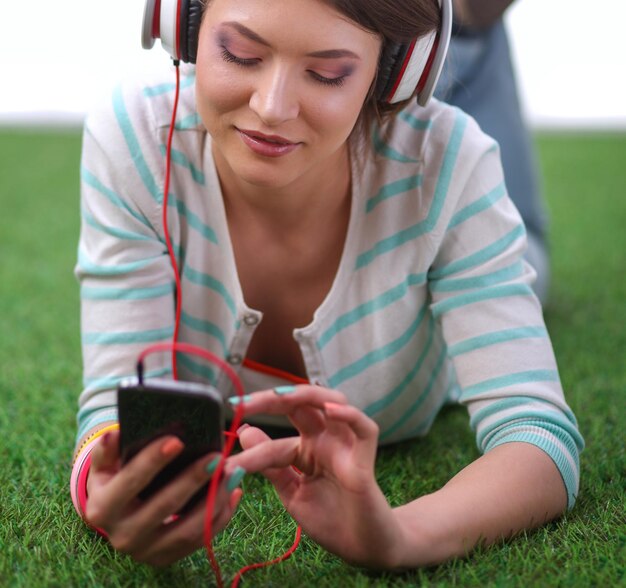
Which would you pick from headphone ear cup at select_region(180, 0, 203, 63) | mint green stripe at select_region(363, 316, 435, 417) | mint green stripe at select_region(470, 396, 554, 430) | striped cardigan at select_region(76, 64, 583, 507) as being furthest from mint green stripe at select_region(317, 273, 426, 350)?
headphone ear cup at select_region(180, 0, 203, 63)

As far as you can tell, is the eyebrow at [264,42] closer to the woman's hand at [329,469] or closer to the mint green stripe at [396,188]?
the mint green stripe at [396,188]

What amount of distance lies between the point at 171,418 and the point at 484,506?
1.28 feet

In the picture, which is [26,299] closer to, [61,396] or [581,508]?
[61,396]

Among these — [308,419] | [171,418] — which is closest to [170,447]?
[171,418]

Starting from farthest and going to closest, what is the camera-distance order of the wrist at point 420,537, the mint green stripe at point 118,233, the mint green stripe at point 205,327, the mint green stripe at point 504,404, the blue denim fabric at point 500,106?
the blue denim fabric at point 500,106 < the mint green stripe at point 205,327 < the mint green stripe at point 118,233 < the mint green stripe at point 504,404 < the wrist at point 420,537

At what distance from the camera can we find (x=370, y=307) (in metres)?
1.30

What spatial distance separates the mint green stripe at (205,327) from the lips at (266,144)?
15.2 inches

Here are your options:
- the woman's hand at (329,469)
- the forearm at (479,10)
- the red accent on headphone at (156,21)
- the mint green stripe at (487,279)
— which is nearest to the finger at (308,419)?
the woman's hand at (329,469)

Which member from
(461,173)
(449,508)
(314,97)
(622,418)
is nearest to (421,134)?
(461,173)

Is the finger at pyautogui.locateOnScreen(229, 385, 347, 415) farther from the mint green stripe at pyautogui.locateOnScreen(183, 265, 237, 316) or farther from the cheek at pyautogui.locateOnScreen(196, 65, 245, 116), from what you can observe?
the mint green stripe at pyautogui.locateOnScreen(183, 265, 237, 316)

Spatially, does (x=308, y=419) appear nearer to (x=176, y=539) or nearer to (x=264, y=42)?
(x=176, y=539)

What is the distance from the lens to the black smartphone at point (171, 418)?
2.68 feet

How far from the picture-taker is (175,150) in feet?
4.18

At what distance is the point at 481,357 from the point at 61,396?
2.78ft
